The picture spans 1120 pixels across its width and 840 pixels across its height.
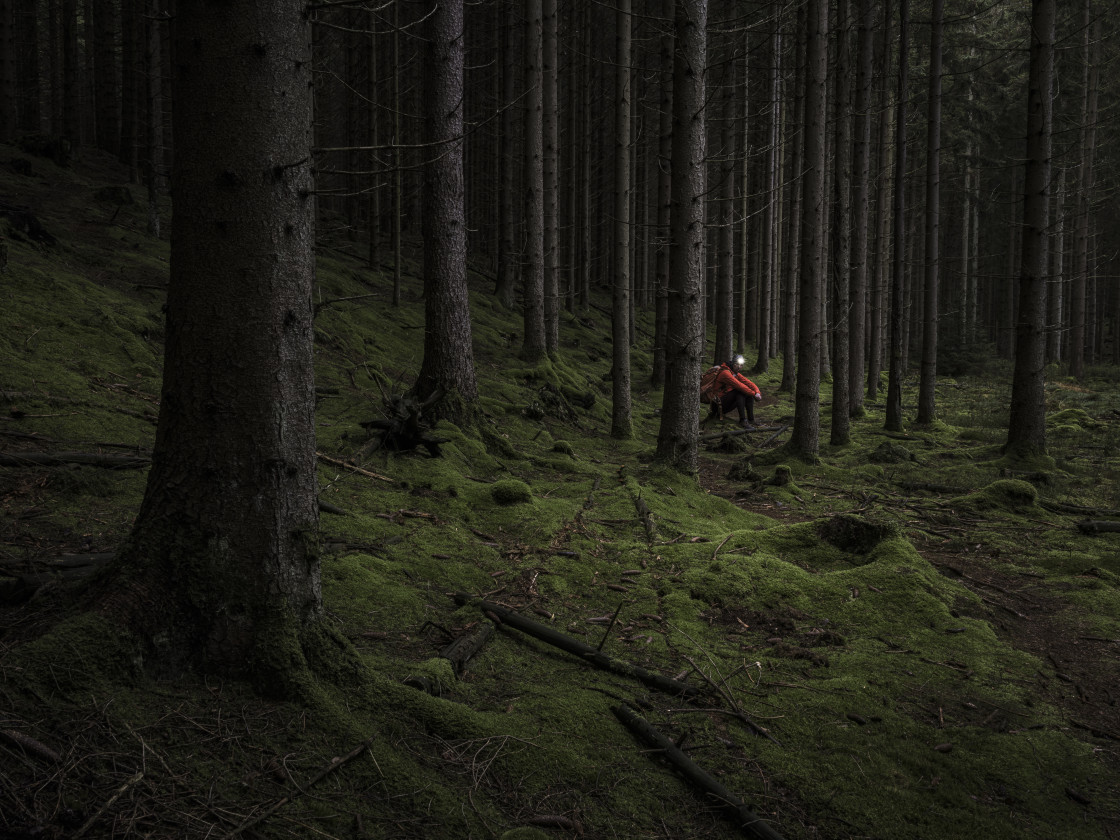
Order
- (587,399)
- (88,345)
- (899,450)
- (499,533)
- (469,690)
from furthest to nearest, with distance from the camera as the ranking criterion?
(587,399) < (899,450) < (88,345) < (499,533) < (469,690)

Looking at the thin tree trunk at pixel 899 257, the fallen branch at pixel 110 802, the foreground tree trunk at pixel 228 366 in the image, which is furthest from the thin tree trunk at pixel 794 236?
the fallen branch at pixel 110 802

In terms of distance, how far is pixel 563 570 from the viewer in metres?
5.31

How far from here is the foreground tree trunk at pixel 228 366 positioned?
2.68 metres

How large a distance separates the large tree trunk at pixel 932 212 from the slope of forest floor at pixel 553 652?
6.01 metres

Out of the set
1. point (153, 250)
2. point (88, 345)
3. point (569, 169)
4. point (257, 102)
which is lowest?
point (88, 345)

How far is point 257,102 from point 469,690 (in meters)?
2.71

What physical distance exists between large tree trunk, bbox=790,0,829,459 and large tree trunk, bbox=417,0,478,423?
549cm

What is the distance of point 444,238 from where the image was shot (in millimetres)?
8203

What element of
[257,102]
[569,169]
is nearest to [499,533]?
[257,102]

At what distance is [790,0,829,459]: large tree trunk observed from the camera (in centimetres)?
1077

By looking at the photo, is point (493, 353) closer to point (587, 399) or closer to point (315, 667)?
point (587, 399)

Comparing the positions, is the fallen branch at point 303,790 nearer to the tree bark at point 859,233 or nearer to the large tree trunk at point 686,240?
the large tree trunk at point 686,240

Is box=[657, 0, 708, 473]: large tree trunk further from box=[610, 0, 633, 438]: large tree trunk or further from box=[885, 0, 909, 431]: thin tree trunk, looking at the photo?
box=[885, 0, 909, 431]: thin tree trunk

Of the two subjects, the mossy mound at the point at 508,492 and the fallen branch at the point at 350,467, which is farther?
the mossy mound at the point at 508,492
